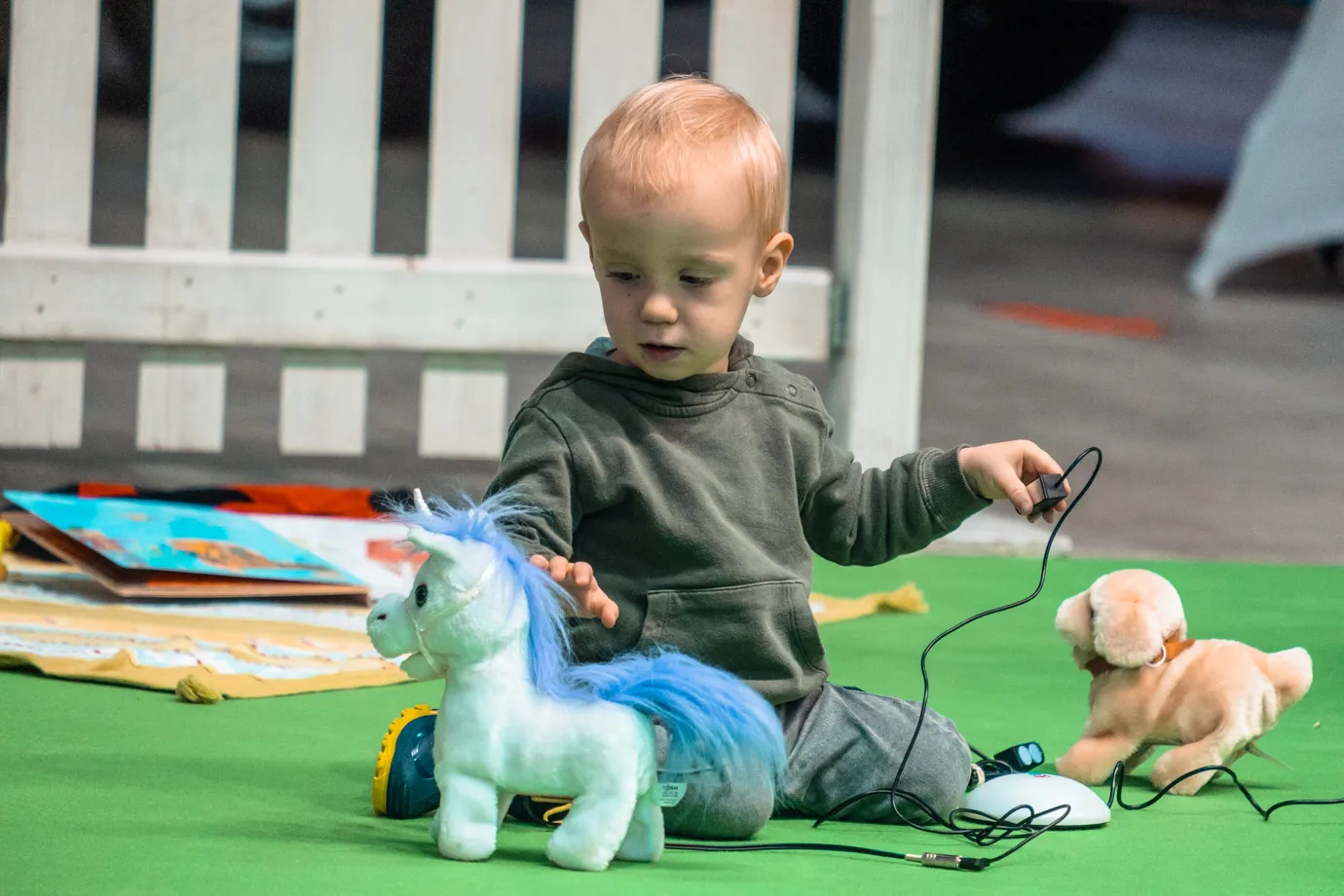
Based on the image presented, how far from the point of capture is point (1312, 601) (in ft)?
9.41

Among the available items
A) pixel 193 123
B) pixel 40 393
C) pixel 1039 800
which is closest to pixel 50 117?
pixel 193 123

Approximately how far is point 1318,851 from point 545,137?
27.8ft

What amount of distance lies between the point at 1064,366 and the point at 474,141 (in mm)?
2664

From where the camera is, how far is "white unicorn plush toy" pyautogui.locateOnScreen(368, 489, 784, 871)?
138 cm

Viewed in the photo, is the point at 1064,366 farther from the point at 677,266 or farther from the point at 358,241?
the point at 677,266

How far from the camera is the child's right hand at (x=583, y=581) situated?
1405 millimetres

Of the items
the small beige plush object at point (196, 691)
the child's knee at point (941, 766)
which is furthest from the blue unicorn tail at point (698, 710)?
the small beige plush object at point (196, 691)

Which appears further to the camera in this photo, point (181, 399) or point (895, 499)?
point (181, 399)

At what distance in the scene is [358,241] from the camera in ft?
10.6

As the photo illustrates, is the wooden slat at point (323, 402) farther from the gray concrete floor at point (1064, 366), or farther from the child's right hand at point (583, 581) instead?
the child's right hand at point (583, 581)

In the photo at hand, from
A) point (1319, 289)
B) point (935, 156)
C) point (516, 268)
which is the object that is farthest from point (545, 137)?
point (516, 268)

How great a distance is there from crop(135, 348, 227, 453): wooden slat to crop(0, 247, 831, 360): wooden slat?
1.7 inches

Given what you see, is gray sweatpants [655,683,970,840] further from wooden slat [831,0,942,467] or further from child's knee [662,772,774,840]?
wooden slat [831,0,942,467]

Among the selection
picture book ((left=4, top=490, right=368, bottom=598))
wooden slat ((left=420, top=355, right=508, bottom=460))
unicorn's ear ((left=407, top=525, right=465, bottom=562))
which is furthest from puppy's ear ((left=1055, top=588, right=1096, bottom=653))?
wooden slat ((left=420, top=355, right=508, bottom=460))
